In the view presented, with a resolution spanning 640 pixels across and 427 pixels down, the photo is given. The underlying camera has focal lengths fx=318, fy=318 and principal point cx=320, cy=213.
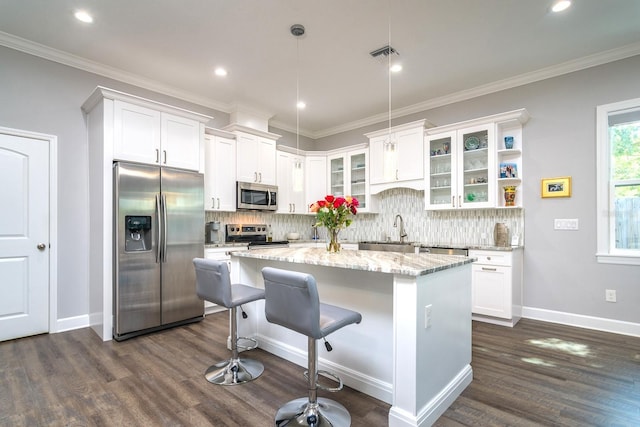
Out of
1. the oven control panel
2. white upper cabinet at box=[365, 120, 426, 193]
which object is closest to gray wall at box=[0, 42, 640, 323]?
white upper cabinet at box=[365, 120, 426, 193]

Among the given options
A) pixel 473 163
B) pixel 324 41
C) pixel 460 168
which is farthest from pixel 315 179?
pixel 324 41

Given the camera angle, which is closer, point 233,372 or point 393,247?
point 233,372

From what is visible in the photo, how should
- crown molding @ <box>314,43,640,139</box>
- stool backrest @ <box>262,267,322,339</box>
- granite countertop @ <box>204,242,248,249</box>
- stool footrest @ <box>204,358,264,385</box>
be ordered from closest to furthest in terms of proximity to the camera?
stool backrest @ <box>262,267,322,339</box>
stool footrest @ <box>204,358,264,385</box>
crown molding @ <box>314,43,640,139</box>
granite countertop @ <box>204,242,248,249</box>

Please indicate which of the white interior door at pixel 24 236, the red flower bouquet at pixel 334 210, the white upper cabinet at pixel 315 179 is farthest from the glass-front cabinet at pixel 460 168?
the white interior door at pixel 24 236

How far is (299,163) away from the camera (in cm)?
324

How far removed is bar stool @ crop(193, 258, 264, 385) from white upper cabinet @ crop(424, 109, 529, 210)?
9.97 feet

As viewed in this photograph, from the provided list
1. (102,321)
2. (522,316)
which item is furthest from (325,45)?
(522,316)

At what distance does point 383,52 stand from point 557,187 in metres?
2.58

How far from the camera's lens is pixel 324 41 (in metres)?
3.23

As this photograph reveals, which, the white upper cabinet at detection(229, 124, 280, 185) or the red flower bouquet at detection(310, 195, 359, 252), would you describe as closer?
the red flower bouquet at detection(310, 195, 359, 252)

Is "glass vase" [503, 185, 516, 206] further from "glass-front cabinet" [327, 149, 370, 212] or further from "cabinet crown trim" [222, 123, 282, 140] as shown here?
"cabinet crown trim" [222, 123, 282, 140]

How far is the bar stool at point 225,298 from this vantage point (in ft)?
7.47

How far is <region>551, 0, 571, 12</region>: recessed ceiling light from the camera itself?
264 cm

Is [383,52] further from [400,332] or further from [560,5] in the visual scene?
[400,332]
